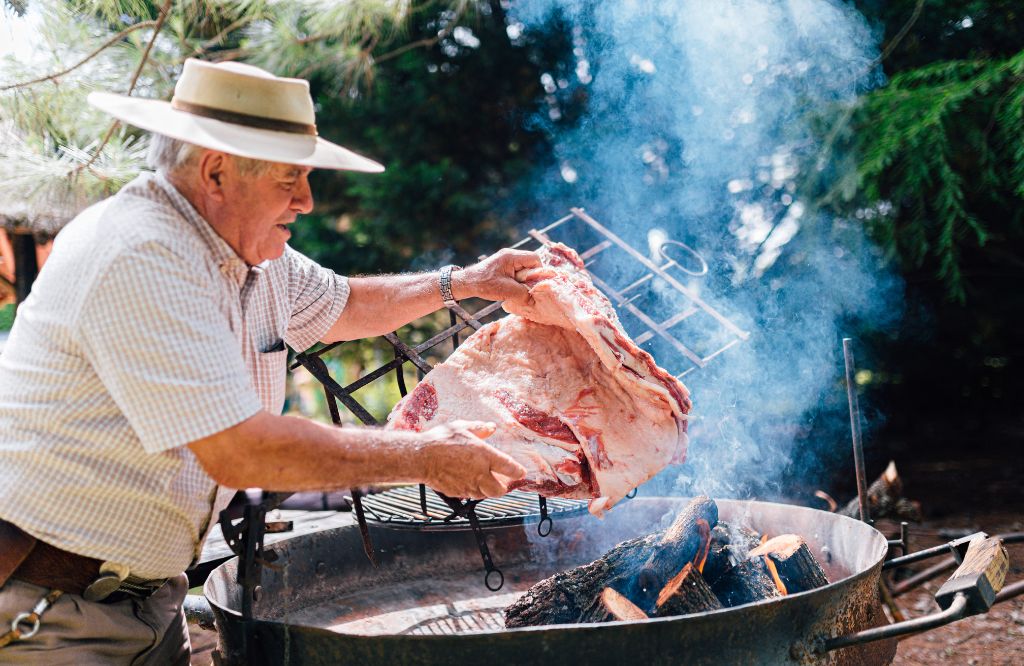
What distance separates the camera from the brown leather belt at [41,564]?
7.42 ft

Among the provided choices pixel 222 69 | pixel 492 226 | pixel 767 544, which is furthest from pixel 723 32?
pixel 222 69

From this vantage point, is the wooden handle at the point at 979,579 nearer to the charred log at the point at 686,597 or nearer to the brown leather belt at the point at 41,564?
the charred log at the point at 686,597

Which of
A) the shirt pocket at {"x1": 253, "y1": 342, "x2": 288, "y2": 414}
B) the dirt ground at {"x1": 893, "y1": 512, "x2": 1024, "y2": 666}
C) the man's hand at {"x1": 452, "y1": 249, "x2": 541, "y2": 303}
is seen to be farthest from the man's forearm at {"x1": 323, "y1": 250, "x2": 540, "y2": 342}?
the dirt ground at {"x1": 893, "y1": 512, "x2": 1024, "y2": 666}

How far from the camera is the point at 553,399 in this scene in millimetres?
3248

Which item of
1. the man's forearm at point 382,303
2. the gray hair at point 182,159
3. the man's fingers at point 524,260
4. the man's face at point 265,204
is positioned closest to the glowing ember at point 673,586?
the man's fingers at point 524,260

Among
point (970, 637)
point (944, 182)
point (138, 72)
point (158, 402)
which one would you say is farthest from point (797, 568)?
point (138, 72)

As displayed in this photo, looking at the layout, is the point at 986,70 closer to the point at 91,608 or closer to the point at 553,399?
the point at 553,399

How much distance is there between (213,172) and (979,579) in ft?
8.46

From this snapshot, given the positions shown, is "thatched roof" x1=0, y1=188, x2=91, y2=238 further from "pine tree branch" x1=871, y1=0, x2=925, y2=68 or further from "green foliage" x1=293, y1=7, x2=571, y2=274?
"pine tree branch" x1=871, y1=0, x2=925, y2=68

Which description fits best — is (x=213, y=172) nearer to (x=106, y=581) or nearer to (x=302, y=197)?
(x=302, y=197)

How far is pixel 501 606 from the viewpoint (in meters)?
3.78

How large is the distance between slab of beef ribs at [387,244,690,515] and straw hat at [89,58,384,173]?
1.09 m

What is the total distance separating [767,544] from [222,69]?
2.77 metres

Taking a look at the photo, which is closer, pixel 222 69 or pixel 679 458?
pixel 222 69
